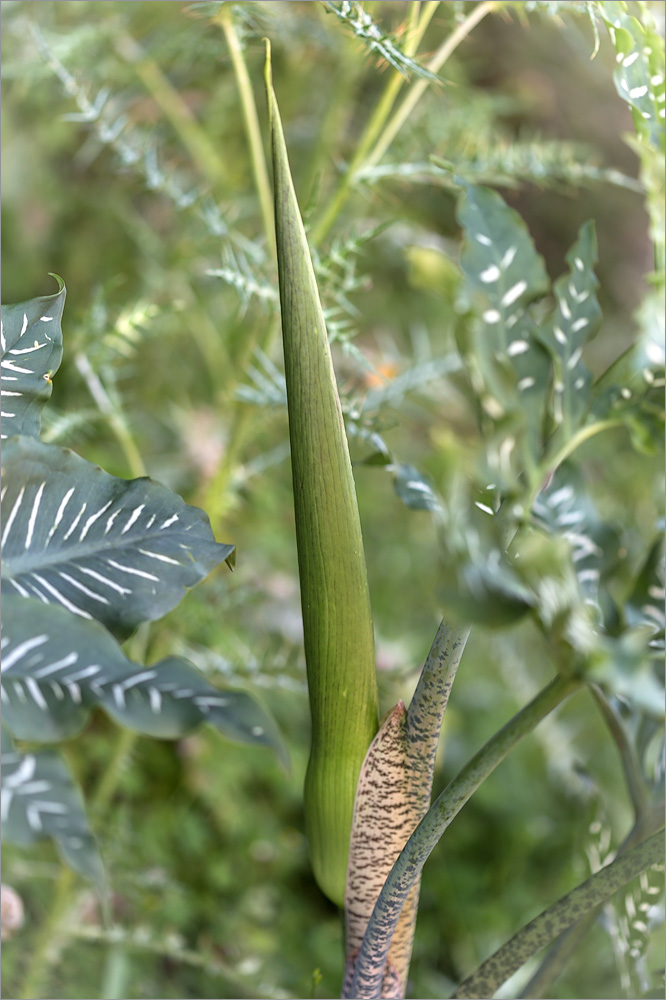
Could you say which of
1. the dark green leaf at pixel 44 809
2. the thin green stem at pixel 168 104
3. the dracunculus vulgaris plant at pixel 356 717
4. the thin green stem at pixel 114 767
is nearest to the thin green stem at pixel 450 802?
the dracunculus vulgaris plant at pixel 356 717

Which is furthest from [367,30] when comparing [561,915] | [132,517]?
[561,915]

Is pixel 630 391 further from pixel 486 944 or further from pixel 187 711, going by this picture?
pixel 486 944

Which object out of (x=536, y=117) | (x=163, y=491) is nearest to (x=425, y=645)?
(x=163, y=491)

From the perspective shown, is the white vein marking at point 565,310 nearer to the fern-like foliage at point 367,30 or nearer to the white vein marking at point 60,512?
the fern-like foliage at point 367,30

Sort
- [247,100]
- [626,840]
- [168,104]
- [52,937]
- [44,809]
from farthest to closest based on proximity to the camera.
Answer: [168,104], [52,937], [247,100], [626,840], [44,809]

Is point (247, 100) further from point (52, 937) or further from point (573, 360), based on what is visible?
point (52, 937)
